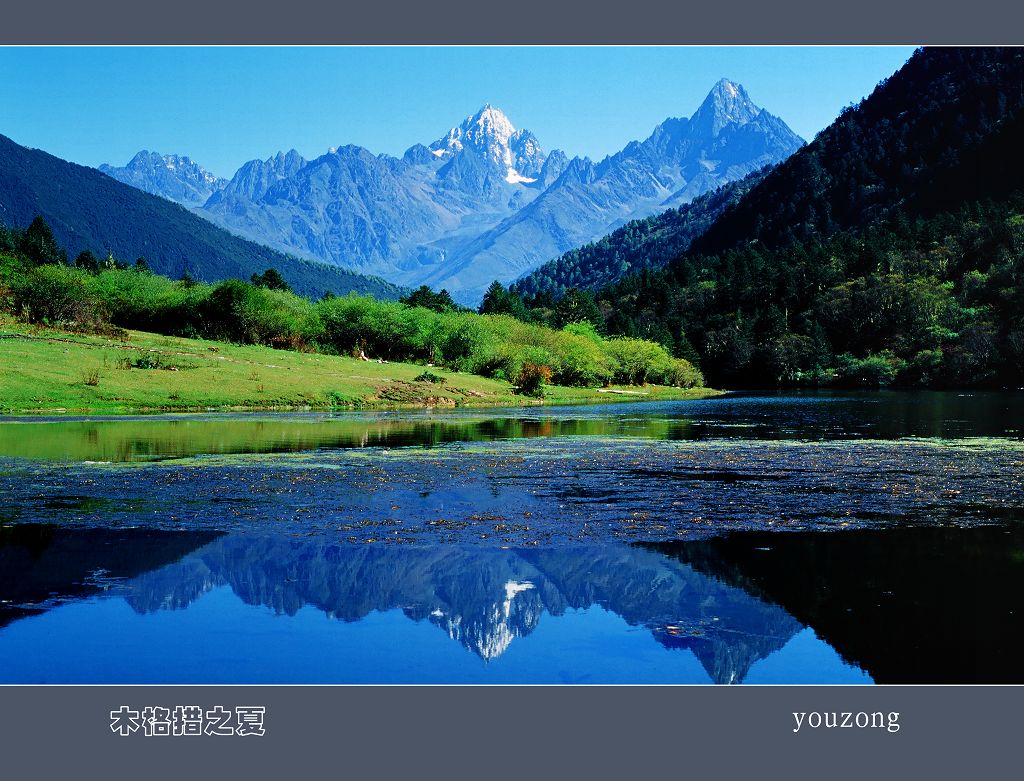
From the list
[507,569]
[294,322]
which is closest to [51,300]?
[294,322]

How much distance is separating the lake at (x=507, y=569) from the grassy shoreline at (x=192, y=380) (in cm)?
3081

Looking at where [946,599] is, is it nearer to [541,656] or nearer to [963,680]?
[963,680]

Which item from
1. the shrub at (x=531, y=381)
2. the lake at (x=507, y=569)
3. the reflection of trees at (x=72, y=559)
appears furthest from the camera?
the shrub at (x=531, y=381)

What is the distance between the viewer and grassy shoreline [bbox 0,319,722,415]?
235 ft

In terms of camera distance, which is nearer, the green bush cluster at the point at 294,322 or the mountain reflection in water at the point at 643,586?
the mountain reflection in water at the point at 643,586

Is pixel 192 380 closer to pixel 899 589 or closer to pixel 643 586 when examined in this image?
pixel 643 586

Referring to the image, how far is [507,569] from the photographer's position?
68.9 feet

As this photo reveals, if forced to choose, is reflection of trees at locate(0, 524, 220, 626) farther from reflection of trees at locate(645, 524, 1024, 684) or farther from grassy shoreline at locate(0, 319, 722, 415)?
grassy shoreline at locate(0, 319, 722, 415)

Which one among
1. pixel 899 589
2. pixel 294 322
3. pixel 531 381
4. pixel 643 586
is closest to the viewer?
pixel 899 589

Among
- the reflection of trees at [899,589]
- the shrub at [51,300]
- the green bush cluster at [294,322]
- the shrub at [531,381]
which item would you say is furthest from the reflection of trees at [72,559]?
the shrub at [531,381]

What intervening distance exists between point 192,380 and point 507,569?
219ft

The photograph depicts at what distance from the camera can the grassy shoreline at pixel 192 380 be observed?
71.6m

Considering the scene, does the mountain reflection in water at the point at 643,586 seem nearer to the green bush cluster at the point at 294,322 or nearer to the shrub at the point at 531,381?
the green bush cluster at the point at 294,322
